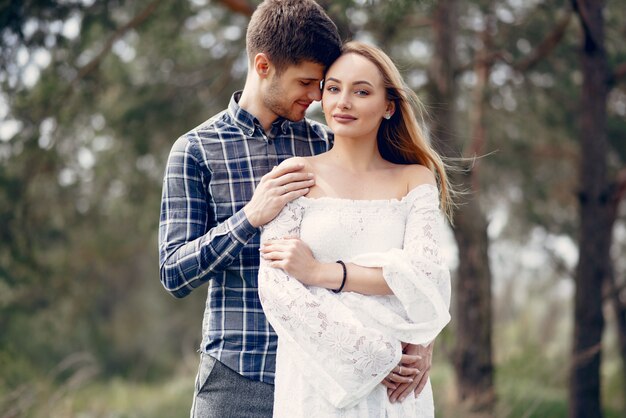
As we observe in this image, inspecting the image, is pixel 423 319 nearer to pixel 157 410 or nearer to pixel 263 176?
pixel 263 176

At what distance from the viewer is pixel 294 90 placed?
282 cm

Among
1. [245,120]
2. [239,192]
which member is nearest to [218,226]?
[239,192]

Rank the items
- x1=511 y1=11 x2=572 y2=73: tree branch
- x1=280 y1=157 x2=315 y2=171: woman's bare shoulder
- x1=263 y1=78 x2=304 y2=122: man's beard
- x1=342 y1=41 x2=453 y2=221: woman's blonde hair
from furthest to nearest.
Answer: x1=511 y1=11 x2=572 y2=73: tree branch
x1=263 y1=78 x2=304 y2=122: man's beard
x1=342 y1=41 x2=453 y2=221: woman's blonde hair
x1=280 y1=157 x2=315 y2=171: woman's bare shoulder

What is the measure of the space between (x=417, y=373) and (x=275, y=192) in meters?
0.75

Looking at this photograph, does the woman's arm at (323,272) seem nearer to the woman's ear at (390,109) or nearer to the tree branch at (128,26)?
the woman's ear at (390,109)

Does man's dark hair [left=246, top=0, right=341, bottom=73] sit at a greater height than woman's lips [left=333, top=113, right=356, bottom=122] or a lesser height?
greater

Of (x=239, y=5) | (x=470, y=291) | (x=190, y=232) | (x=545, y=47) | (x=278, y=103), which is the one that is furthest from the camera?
(x=545, y=47)

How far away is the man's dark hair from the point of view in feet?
9.12

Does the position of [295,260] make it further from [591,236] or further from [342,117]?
[591,236]

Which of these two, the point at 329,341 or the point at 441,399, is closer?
the point at 329,341

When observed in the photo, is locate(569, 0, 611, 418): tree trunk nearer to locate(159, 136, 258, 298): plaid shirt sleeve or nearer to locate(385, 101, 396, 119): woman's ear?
locate(385, 101, 396, 119): woman's ear

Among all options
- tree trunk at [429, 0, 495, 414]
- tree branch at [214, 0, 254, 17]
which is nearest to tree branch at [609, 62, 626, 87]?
tree trunk at [429, 0, 495, 414]

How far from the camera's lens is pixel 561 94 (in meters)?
8.55

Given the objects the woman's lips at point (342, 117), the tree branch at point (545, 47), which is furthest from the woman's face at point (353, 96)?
the tree branch at point (545, 47)
